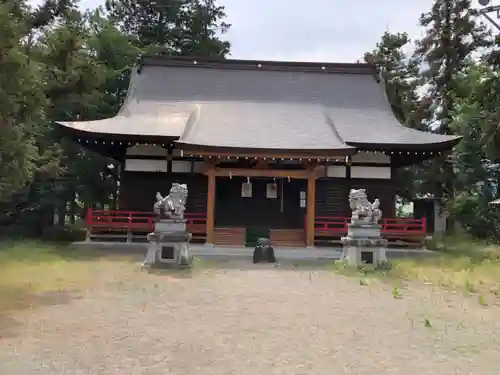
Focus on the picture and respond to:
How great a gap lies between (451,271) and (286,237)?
6053 millimetres

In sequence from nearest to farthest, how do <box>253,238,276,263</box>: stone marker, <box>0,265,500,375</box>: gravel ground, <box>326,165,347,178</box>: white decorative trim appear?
1. <box>0,265,500,375</box>: gravel ground
2. <box>253,238,276,263</box>: stone marker
3. <box>326,165,347,178</box>: white decorative trim

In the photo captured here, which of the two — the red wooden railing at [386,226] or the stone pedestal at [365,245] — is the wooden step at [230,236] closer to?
the red wooden railing at [386,226]

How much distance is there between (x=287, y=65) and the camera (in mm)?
21766

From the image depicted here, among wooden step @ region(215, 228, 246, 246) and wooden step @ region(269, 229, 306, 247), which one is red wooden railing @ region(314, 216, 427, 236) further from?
wooden step @ region(215, 228, 246, 246)

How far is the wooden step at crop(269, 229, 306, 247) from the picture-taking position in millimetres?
15828

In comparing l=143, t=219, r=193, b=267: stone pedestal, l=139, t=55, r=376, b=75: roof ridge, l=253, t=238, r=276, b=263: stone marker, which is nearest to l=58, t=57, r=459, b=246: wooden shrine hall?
l=139, t=55, r=376, b=75: roof ridge

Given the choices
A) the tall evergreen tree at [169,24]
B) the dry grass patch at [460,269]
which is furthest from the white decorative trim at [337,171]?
the tall evergreen tree at [169,24]

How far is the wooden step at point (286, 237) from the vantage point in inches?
623

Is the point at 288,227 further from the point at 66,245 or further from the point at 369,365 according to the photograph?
the point at 369,365

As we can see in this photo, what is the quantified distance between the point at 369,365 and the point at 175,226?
23.9ft

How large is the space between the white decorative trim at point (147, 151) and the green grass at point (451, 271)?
8005 mm

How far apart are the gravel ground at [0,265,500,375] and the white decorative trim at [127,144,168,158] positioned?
28.7 ft

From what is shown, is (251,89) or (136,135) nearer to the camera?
(136,135)

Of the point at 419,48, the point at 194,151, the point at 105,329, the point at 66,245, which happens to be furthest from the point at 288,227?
the point at 419,48
